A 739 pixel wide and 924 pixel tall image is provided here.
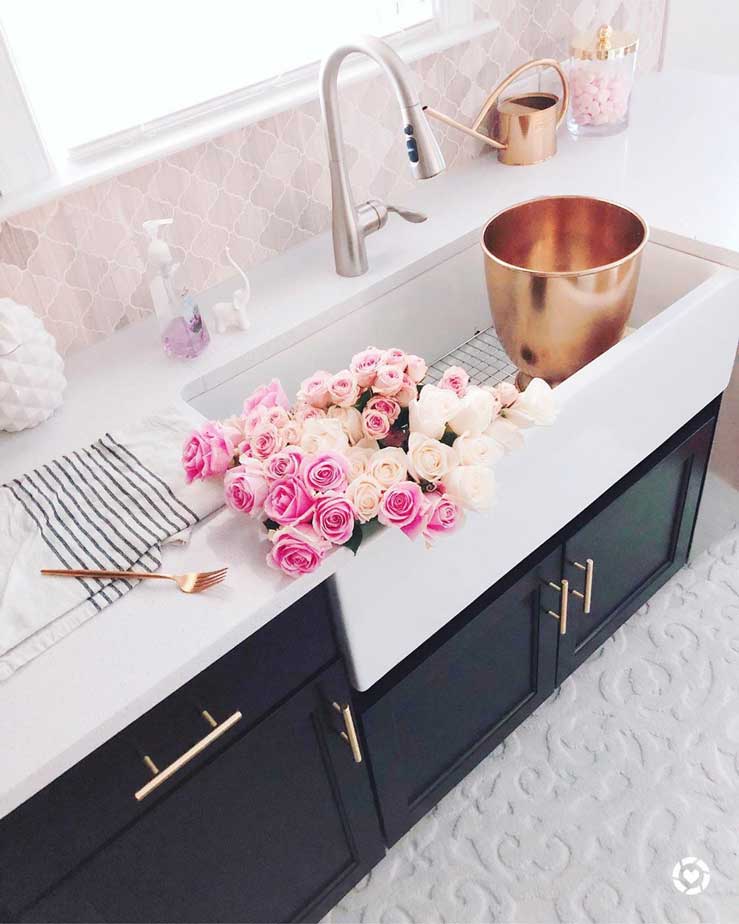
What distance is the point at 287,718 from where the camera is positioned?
101 centimetres

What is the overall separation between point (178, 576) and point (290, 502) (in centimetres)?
15

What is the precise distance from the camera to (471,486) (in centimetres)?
84

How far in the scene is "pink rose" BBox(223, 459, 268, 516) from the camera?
0.85 metres

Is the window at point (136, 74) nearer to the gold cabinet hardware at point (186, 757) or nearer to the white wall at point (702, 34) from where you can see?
the gold cabinet hardware at point (186, 757)

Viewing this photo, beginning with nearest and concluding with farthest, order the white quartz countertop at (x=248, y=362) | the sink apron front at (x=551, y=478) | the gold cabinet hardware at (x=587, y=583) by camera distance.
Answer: the white quartz countertop at (x=248, y=362)
the sink apron front at (x=551, y=478)
the gold cabinet hardware at (x=587, y=583)

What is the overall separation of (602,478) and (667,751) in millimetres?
653

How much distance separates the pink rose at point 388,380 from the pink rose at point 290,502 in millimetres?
155

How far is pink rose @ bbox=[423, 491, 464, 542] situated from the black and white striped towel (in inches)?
10.3

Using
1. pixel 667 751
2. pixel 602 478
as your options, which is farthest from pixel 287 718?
pixel 667 751

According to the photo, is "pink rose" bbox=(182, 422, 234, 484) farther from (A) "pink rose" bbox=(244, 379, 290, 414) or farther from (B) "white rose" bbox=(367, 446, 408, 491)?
(B) "white rose" bbox=(367, 446, 408, 491)

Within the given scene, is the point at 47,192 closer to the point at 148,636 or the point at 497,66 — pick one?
the point at 148,636

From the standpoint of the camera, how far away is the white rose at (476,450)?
0.87 metres

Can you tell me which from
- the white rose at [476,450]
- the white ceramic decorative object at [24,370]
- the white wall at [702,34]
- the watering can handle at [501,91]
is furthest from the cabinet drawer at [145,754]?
the white wall at [702,34]

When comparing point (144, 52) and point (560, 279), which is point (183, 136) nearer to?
point (144, 52)
